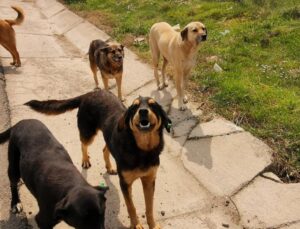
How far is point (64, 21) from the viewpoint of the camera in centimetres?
1363

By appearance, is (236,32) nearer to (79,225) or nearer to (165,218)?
(165,218)

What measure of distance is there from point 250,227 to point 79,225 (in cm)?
233

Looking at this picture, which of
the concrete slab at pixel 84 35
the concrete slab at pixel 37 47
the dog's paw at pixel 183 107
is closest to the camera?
the dog's paw at pixel 183 107

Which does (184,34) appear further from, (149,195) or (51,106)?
(149,195)

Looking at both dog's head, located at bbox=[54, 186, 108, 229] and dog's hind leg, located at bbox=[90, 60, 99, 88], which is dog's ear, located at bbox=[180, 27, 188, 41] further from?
dog's head, located at bbox=[54, 186, 108, 229]

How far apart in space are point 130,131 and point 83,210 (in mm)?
1112

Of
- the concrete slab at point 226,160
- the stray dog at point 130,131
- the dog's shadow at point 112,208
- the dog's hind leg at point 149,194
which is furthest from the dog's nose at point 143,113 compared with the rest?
the concrete slab at point 226,160

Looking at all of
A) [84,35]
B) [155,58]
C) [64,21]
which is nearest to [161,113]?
[155,58]

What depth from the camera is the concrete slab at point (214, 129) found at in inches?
260

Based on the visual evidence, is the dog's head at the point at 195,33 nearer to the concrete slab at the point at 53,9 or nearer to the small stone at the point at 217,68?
the small stone at the point at 217,68

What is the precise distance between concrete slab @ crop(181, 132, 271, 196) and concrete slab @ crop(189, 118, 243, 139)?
0.13 meters

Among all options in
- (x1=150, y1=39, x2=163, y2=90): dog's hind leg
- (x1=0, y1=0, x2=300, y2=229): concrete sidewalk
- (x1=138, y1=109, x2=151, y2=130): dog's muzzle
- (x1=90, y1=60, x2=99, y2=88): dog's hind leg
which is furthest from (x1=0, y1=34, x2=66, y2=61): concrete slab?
(x1=138, y1=109, x2=151, y2=130): dog's muzzle

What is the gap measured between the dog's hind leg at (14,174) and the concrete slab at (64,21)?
8.56m

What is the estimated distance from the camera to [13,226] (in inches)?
185
